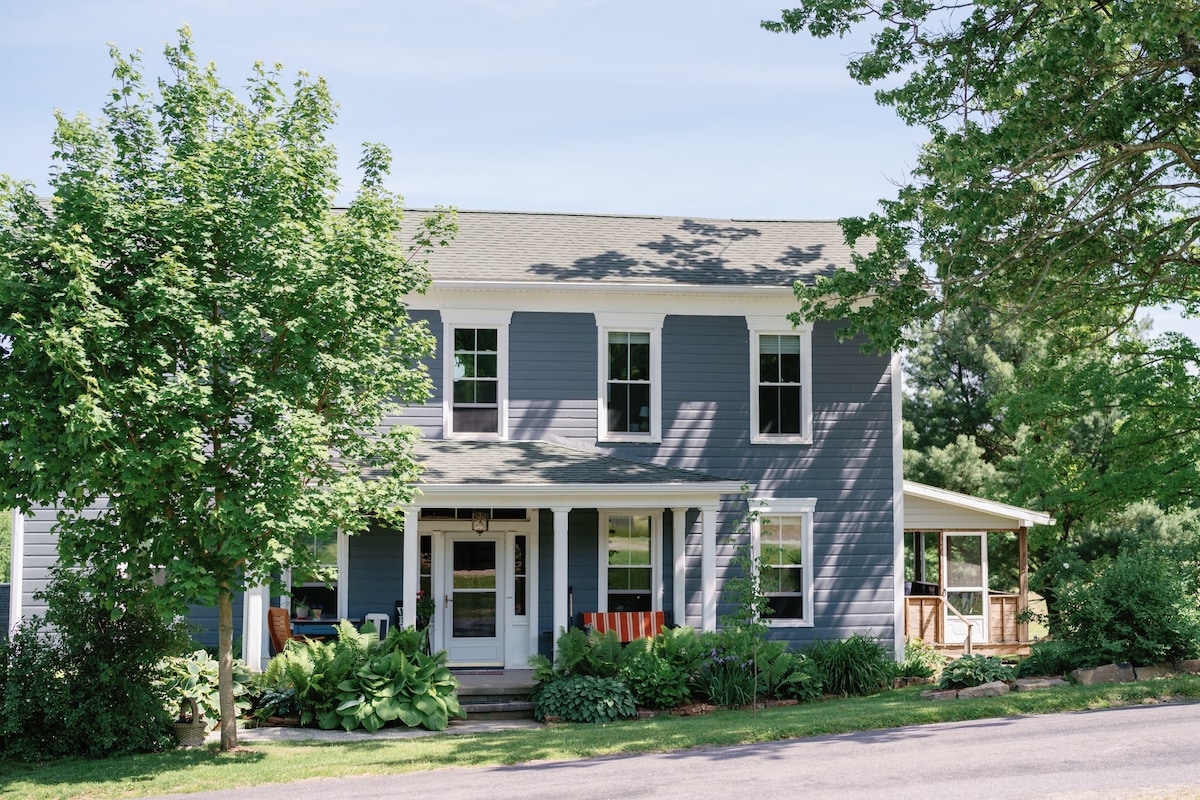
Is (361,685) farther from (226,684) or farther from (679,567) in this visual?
(679,567)

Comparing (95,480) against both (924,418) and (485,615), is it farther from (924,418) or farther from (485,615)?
(924,418)

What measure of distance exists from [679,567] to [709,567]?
0.58 m

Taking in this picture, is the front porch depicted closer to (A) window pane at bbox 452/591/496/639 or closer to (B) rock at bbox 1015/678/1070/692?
(B) rock at bbox 1015/678/1070/692

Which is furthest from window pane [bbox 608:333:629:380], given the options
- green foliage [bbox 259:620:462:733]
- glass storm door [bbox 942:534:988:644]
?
glass storm door [bbox 942:534:988:644]

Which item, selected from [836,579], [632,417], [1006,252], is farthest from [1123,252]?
[632,417]

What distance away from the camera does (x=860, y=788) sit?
9.76m

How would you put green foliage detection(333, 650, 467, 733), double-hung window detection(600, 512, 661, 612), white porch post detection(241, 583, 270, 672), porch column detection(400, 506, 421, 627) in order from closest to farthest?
1. green foliage detection(333, 650, 467, 733)
2. porch column detection(400, 506, 421, 627)
3. white porch post detection(241, 583, 270, 672)
4. double-hung window detection(600, 512, 661, 612)

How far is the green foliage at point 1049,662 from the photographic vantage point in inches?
→ 618

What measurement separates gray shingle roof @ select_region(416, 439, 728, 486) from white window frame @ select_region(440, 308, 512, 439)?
24cm

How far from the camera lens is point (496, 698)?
16.0 m

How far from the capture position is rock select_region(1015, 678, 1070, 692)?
14930mm

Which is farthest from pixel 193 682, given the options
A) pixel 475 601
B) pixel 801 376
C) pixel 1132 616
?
pixel 1132 616

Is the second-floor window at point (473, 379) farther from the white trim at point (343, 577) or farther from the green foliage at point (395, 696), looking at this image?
the green foliage at point (395, 696)

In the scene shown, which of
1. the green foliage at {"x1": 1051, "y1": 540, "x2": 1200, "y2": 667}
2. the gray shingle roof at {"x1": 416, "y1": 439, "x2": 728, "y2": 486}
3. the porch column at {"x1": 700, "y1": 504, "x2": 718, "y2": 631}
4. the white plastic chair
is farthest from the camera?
the white plastic chair
